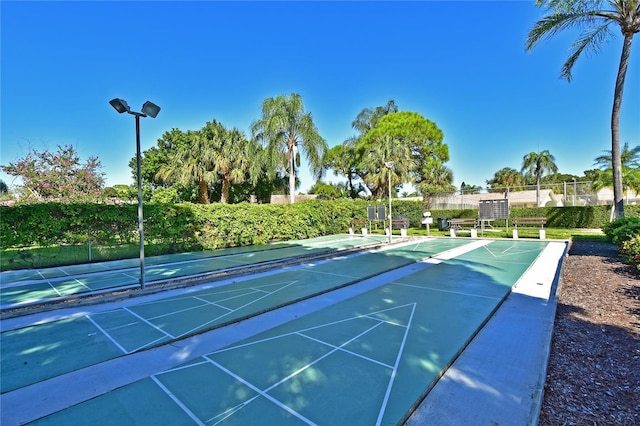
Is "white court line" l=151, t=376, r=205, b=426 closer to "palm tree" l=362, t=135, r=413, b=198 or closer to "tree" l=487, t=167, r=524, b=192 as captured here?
"palm tree" l=362, t=135, r=413, b=198

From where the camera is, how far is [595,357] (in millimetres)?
2770

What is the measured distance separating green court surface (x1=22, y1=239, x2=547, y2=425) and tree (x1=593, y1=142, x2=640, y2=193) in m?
22.6

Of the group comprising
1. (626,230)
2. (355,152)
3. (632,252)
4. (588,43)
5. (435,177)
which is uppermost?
(355,152)

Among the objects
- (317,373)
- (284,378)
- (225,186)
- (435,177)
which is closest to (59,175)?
(225,186)

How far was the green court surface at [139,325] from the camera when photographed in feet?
9.41

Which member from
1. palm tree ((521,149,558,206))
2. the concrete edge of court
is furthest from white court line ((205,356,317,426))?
palm tree ((521,149,558,206))

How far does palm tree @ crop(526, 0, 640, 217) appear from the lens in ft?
31.1

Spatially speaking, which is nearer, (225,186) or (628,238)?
(628,238)

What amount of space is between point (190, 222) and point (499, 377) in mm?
10740

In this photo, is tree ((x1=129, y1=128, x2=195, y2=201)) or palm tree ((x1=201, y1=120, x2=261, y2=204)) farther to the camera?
tree ((x1=129, y1=128, x2=195, y2=201))

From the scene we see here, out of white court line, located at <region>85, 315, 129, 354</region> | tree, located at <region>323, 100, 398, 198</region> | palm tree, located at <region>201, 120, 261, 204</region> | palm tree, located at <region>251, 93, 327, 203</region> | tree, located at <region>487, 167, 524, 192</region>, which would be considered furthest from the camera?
tree, located at <region>487, 167, 524, 192</region>

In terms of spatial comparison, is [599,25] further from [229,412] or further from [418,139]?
[418,139]

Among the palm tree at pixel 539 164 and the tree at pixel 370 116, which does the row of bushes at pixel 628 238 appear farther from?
the tree at pixel 370 116

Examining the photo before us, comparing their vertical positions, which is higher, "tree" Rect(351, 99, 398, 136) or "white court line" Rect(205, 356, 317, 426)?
"tree" Rect(351, 99, 398, 136)
